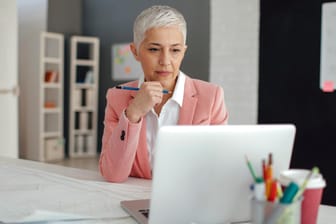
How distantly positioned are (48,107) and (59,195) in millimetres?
5192

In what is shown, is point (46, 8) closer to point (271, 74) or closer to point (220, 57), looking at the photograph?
point (220, 57)

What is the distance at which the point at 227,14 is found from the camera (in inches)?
149

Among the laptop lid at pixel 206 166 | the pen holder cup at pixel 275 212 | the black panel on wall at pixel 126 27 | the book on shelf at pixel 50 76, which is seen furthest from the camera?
the book on shelf at pixel 50 76

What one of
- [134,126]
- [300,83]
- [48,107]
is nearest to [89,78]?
[48,107]

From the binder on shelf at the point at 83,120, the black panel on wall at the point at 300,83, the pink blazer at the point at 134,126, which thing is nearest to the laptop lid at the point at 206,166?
the pink blazer at the point at 134,126

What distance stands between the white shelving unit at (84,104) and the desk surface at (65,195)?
4802mm

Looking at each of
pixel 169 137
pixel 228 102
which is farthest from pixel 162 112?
pixel 228 102

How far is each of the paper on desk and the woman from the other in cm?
12

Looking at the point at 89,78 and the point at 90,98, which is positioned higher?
the point at 89,78

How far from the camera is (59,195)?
1335 mm

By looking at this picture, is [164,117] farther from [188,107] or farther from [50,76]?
[50,76]

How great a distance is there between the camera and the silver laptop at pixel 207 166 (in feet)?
2.96

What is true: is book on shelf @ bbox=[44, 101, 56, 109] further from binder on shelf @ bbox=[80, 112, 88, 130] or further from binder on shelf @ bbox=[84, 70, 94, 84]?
binder on shelf @ bbox=[84, 70, 94, 84]

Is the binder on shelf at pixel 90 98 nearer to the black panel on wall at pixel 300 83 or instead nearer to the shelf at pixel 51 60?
the shelf at pixel 51 60
